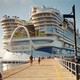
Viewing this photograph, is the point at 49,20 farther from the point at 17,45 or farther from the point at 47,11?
the point at 17,45

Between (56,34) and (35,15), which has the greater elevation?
(35,15)

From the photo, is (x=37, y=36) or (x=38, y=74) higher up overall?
(x=37, y=36)

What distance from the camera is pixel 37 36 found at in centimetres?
8150

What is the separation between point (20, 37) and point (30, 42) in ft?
17.7

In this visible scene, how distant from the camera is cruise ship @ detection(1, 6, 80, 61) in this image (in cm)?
7903

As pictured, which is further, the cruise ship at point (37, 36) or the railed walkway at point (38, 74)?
the cruise ship at point (37, 36)

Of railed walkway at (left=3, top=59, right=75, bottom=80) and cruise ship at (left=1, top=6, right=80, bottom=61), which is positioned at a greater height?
cruise ship at (left=1, top=6, right=80, bottom=61)

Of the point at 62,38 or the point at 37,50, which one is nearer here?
the point at 37,50

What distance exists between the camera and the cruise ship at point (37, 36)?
7903cm

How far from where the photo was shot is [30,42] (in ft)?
255

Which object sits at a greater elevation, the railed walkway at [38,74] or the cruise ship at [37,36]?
the cruise ship at [37,36]

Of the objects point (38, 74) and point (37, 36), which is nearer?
point (38, 74)

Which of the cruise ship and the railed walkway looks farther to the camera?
the cruise ship

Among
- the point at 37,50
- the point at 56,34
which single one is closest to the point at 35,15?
the point at 56,34
